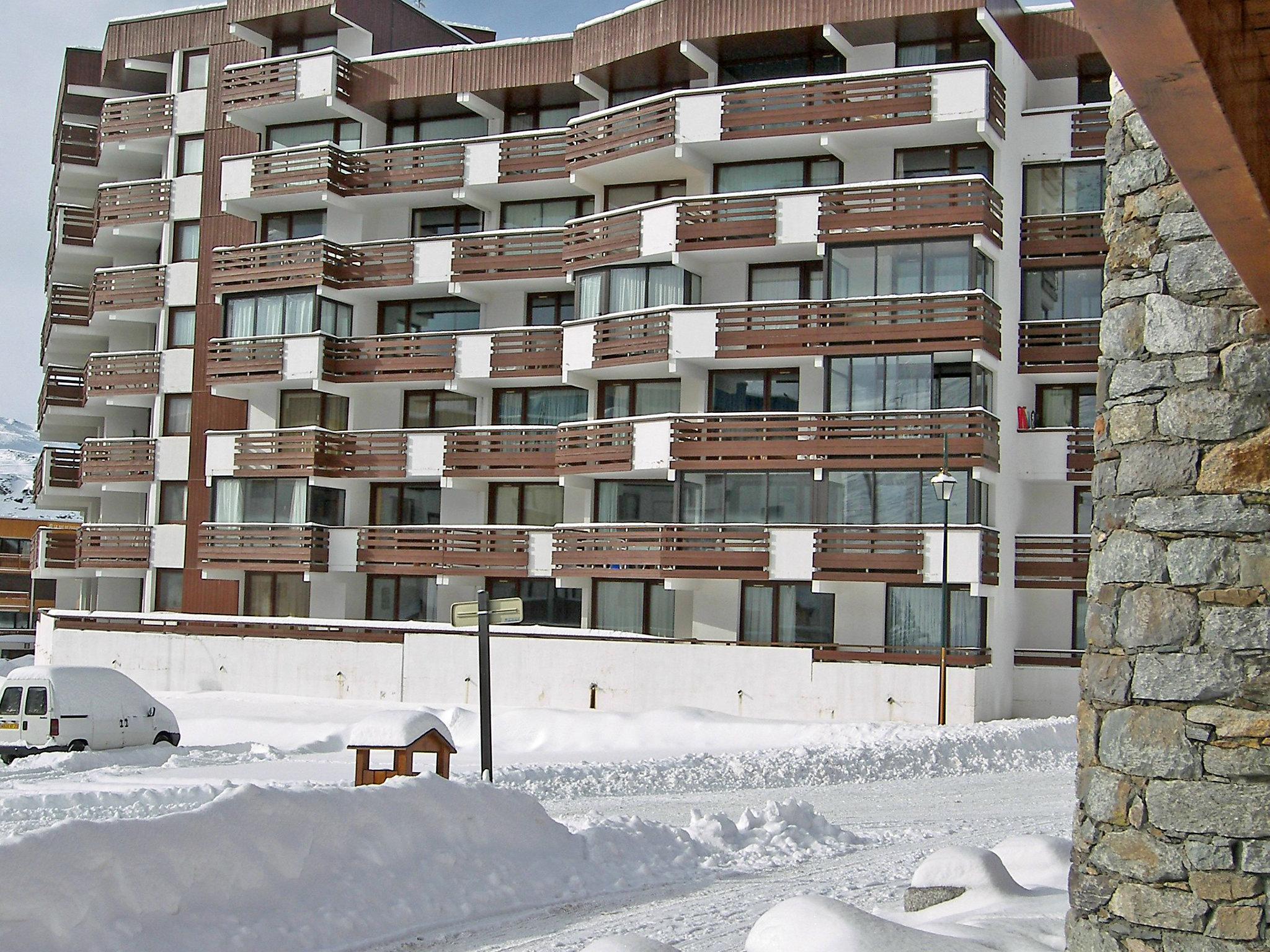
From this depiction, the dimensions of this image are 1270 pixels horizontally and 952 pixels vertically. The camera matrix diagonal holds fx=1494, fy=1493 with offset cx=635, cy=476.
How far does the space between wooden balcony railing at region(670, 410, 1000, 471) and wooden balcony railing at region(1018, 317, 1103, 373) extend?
237cm

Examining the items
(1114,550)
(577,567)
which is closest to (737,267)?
(577,567)

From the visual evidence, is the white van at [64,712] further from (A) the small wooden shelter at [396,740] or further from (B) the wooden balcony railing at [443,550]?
(B) the wooden balcony railing at [443,550]

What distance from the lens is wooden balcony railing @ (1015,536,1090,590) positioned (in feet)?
113

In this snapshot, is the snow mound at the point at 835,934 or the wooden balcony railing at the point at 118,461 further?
the wooden balcony railing at the point at 118,461

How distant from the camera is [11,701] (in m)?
24.8

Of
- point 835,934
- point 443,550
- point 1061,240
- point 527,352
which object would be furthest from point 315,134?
point 835,934

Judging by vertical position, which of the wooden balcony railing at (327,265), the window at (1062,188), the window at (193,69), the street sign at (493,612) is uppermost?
the window at (193,69)

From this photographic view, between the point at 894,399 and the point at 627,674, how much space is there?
8.57m

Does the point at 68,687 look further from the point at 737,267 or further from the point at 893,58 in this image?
the point at 893,58

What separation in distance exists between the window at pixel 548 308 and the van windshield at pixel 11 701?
723 inches

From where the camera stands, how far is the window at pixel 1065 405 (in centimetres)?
3544

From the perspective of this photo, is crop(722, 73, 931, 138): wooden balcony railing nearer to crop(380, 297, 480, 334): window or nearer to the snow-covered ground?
crop(380, 297, 480, 334): window

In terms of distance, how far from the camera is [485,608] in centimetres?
1595

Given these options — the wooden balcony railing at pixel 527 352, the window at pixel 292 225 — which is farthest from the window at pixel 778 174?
the window at pixel 292 225
